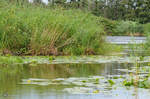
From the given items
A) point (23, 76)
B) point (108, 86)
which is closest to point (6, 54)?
point (23, 76)

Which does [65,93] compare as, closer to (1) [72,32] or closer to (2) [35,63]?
(2) [35,63]

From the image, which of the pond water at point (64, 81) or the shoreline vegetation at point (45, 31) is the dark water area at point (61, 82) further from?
the shoreline vegetation at point (45, 31)

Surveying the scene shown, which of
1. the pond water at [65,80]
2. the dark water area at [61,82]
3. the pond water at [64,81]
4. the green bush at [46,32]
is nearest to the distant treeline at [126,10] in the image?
the green bush at [46,32]

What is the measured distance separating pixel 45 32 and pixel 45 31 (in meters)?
0.06

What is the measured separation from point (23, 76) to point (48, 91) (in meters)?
1.97

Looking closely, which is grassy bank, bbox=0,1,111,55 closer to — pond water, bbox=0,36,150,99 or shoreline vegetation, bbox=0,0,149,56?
shoreline vegetation, bbox=0,0,149,56

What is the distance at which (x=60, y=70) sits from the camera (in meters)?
9.62

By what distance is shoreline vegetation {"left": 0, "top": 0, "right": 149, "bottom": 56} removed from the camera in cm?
1297

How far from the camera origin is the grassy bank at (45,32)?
13.0 metres

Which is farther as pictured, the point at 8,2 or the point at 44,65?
the point at 8,2

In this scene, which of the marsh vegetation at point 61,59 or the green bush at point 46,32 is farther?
the green bush at point 46,32

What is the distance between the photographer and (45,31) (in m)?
13.2

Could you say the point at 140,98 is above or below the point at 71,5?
below

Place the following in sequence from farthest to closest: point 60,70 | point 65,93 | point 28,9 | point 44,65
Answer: point 28,9 < point 44,65 < point 60,70 < point 65,93
